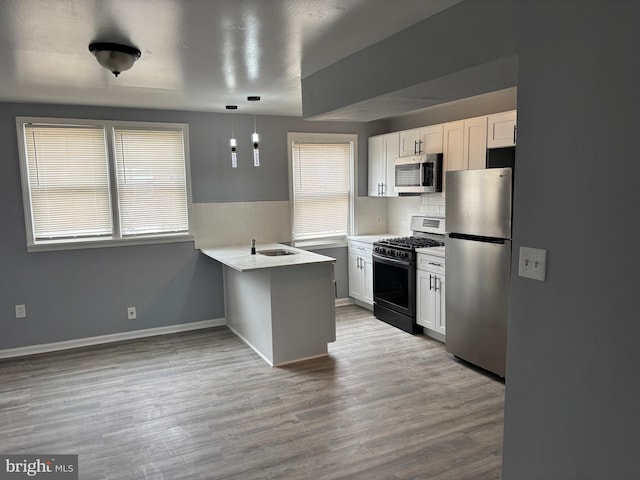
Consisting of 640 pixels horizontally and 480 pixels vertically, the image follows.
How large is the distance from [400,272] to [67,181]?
3531 millimetres

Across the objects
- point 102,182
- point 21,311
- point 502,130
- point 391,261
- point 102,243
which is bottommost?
point 21,311

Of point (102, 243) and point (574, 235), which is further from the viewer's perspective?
point (102, 243)

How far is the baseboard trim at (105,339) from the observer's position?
174 inches

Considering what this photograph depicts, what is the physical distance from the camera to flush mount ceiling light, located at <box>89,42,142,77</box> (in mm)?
2506

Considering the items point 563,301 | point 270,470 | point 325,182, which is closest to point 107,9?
point 563,301

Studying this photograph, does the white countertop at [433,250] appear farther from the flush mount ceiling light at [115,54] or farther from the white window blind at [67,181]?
the white window blind at [67,181]

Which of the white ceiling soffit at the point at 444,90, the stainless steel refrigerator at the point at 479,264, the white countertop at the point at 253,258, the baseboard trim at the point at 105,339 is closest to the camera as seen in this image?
the white ceiling soffit at the point at 444,90

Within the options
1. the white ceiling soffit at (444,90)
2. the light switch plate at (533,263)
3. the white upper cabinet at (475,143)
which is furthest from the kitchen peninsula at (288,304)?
the light switch plate at (533,263)

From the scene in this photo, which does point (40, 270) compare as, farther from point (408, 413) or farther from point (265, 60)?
point (408, 413)

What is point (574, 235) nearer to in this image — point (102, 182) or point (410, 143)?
point (410, 143)

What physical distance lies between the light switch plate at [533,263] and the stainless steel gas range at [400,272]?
285cm

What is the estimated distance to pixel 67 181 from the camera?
14.8ft

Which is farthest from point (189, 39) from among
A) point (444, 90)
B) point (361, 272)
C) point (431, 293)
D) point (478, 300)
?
point (361, 272)

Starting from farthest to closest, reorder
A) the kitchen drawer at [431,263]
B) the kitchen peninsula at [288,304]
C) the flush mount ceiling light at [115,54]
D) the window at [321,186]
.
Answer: the window at [321,186]
the kitchen drawer at [431,263]
the kitchen peninsula at [288,304]
the flush mount ceiling light at [115,54]
